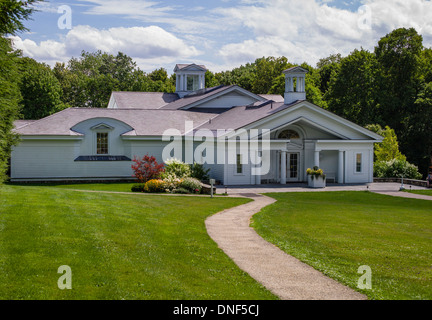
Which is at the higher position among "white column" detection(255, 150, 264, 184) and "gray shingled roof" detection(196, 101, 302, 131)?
"gray shingled roof" detection(196, 101, 302, 131)

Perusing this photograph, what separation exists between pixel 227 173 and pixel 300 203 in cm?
904

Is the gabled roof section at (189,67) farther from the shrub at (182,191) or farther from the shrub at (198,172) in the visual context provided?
the shrub at (182,191)

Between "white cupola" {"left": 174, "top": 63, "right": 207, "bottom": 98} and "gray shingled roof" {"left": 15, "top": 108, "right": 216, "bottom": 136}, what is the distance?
40.5ft

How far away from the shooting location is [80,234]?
13477 millimetres

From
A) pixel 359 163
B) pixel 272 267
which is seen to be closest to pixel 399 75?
pixel 359 163

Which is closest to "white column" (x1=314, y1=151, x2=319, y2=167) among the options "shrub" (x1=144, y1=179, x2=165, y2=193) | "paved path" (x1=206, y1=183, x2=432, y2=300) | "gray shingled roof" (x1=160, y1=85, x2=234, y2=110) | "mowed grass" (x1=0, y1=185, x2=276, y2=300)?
"shrub" (x1=144, y1=179, x2=165, y2=193)

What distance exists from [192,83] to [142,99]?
6455mm

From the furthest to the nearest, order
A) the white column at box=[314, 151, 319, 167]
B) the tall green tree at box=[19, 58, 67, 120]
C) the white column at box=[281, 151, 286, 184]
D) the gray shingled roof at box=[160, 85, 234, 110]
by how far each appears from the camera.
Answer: the tall green tree at box=[19, 58, 67, 120] < the gray shingled roof at box=[160, 85, 234, 110] < the white column at box=[314, 151, 319, 167] < the white column at box=[281, 151, 286, 184]

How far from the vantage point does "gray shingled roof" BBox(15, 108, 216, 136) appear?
36.6 m

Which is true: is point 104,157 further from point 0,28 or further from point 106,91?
point 106,91

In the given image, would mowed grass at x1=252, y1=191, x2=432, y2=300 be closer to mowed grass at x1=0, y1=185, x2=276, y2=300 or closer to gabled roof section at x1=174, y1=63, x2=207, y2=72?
mowed grass at x1=0, y1=185, x2=276, y2=300

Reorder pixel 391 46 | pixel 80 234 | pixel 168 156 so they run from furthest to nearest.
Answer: pixel 391 46
pixel 168 156
pixel 80 234
